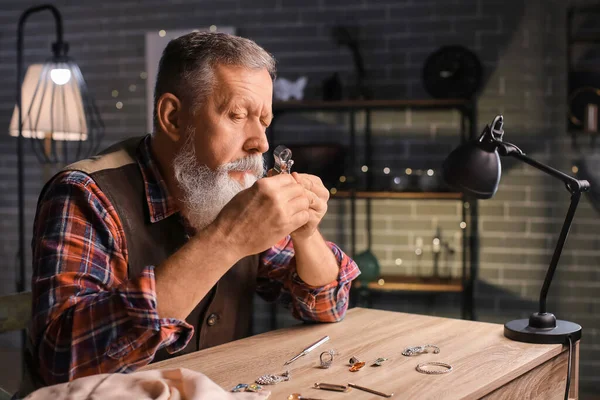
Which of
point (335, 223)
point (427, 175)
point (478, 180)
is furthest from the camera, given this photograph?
point (335, 223)

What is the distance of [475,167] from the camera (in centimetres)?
194

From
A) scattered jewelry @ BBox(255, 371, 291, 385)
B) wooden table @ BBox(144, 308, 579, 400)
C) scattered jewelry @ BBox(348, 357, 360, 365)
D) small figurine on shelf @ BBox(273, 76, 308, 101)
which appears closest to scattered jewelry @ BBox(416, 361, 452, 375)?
wooden table @ BBox(144, 308, 579, 400)

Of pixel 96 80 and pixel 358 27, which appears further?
pixel 96 80

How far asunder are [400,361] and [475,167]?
60 cm

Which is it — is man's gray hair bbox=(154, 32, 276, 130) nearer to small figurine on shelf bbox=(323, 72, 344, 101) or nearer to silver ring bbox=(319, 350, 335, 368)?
silver ring bbox=(319, 350, 335, 368)

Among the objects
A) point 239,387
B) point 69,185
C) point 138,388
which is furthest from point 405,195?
point 138,388

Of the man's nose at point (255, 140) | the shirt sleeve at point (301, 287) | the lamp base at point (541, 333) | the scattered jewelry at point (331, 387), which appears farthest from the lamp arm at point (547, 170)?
the scattered jewelry at point (331, 387)

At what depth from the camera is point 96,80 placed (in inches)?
196

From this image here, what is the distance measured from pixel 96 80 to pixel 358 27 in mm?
1782

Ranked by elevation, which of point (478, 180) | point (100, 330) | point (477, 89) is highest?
point (477, 89)

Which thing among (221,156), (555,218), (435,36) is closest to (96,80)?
(435,36)

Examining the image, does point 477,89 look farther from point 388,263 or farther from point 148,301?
point 148,301

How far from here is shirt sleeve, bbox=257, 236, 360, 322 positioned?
1.96m

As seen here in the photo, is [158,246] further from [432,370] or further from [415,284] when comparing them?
[415,284]
